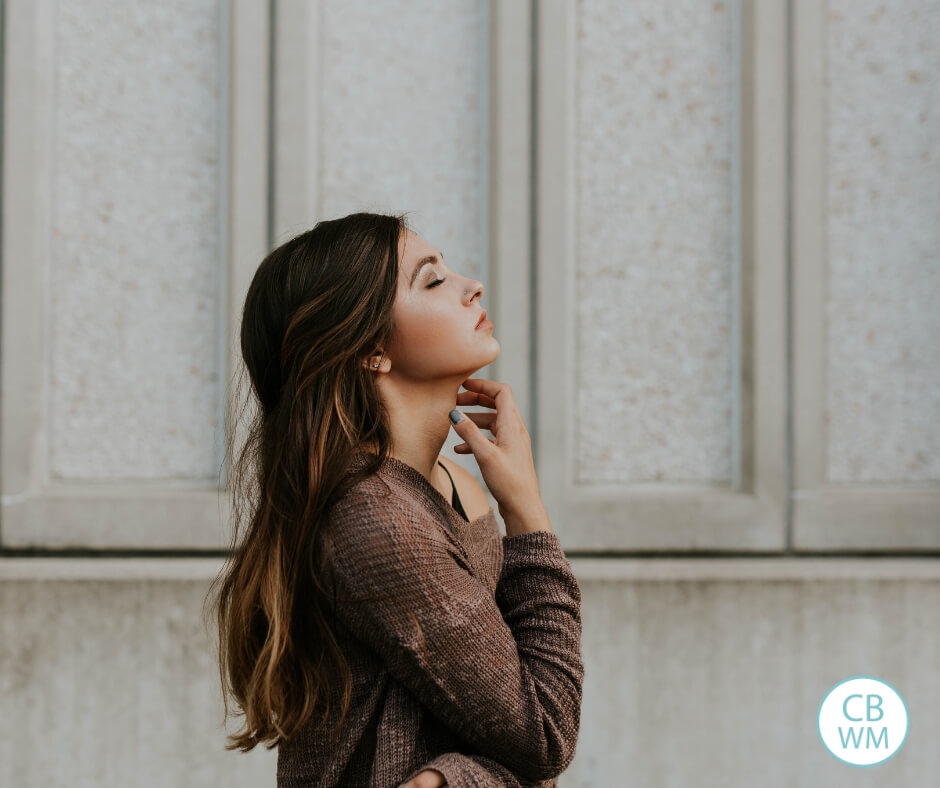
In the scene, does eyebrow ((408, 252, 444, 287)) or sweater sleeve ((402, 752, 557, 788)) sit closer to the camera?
sweater sleeve ((402, 752, 557, 788))

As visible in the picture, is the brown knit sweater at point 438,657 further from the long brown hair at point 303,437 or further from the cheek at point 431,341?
the cheek at point 431,341

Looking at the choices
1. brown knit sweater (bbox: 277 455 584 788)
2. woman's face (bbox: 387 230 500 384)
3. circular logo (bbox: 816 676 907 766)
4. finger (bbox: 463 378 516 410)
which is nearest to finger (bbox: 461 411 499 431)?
finger (bbox: 463 378 516 410)

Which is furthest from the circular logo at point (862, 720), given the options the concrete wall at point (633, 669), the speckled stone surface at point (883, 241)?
the speckled stone surface at point (883, 241)

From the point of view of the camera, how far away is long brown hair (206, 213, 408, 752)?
143 cm

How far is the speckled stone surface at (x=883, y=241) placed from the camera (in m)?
3.14

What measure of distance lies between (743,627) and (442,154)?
80.7 inches

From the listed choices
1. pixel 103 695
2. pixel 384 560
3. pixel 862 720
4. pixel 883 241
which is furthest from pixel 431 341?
pixel 862 720

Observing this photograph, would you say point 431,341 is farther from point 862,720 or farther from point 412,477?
point 862,720

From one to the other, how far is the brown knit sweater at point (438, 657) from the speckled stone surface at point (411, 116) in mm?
1719

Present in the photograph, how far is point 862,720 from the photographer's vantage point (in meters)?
3.06

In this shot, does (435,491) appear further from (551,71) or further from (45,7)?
(45,7)

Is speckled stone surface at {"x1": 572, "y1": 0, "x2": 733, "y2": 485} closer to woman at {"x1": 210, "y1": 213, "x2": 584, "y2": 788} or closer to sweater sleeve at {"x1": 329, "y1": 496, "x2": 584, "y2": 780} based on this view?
woman at {"x1": 210, "y1": 213, "x2": 584, "y2": 788}

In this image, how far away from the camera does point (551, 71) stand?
3.04 m

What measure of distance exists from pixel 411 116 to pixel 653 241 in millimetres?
1013
